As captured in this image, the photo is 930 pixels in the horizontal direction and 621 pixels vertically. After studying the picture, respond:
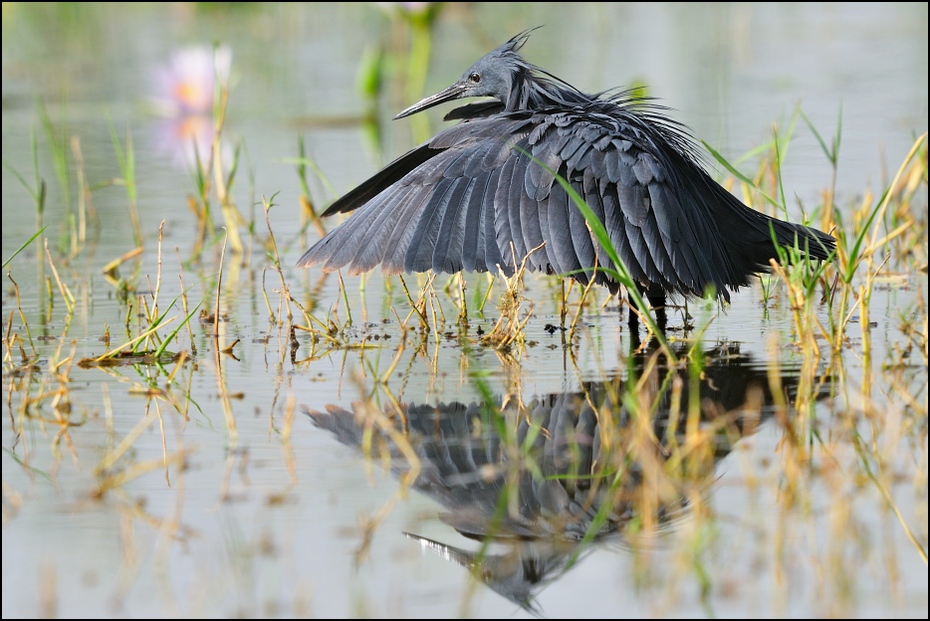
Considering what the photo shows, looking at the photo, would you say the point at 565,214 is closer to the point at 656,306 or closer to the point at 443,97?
the point at 656,306

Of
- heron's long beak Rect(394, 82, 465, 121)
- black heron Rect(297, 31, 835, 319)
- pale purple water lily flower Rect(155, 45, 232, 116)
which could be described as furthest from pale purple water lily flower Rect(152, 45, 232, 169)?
black heron Rect(297, 31, 835, 319)

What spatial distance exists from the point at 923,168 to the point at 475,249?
2730mm

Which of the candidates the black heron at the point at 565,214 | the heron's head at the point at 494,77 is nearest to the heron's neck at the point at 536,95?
the heron's head at the point at 494,77

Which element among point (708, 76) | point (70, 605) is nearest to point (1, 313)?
point (70, 605)

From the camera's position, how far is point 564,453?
Result: 10.8ft

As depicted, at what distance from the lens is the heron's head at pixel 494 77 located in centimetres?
532

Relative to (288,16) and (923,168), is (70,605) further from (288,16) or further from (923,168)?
(288,16)

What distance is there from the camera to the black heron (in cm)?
429

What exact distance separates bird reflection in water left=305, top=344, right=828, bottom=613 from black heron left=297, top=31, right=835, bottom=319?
0.41 meters

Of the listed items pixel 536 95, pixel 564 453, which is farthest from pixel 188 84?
pixel 564 453

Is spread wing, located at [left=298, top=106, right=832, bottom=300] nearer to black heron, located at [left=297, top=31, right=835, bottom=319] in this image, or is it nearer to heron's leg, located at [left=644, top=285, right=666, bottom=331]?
black heron, located at [left=297, top=31, right=835, bottom=319]

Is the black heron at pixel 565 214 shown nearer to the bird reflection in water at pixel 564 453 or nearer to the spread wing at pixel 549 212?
the spread wing at pixel 549 212

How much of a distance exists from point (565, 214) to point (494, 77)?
1330 mm

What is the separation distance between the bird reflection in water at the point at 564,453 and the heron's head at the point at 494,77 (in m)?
1.66
